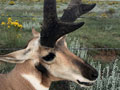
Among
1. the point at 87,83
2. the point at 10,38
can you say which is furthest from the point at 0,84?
the point at 10,38

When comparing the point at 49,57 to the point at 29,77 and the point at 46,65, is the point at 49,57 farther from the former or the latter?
the point at 29,77

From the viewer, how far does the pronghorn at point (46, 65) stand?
7.79 ft

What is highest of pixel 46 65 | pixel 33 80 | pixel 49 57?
pixel 49 57

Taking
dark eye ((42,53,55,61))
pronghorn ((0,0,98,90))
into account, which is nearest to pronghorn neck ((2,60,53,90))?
pronghorn ((0,0,98,90))

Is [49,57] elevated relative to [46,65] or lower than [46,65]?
elevated

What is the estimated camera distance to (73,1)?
3.20 metres

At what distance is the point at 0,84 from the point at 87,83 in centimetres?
109

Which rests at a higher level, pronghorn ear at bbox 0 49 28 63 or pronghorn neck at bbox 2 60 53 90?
pronghorn ear at bbox 0 49 28 63

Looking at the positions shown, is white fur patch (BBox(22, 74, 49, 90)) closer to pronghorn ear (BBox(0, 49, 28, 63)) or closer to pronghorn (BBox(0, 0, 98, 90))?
pronghorn (BBox(0, 0, 98, 90))

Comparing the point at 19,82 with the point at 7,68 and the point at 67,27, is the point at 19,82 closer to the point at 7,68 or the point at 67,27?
the point at 67,27

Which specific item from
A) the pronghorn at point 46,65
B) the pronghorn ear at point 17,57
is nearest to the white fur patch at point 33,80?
the pronghorn at point 46,65

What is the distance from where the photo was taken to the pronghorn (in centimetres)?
237

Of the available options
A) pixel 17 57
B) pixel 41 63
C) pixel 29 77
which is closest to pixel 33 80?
pixel 29 77

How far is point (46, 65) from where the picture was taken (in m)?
2.50
